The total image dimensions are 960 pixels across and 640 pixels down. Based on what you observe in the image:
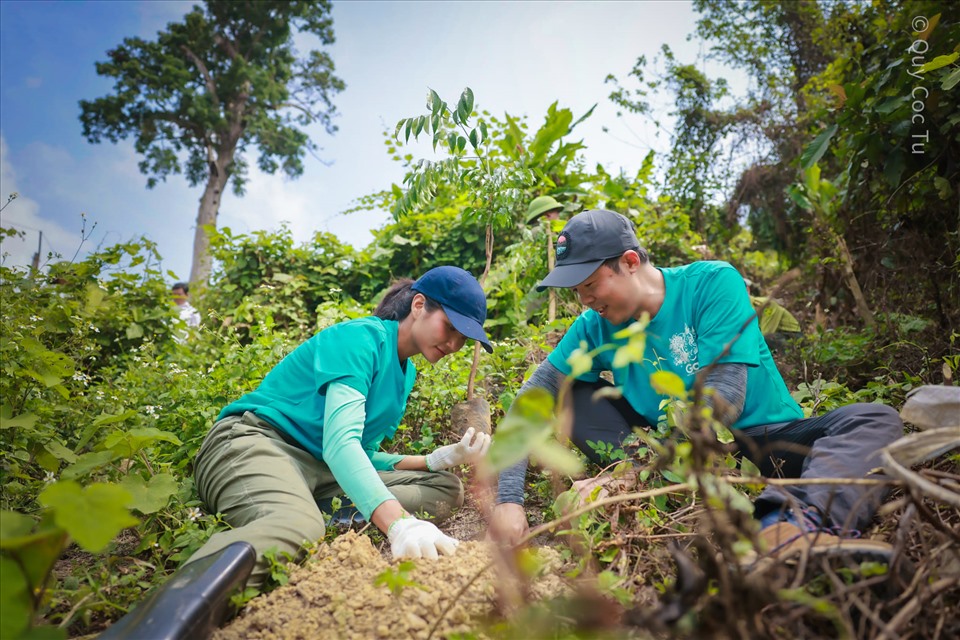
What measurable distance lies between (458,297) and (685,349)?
3.05 feet

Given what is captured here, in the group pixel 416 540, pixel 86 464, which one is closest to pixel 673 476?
pixel 416 540

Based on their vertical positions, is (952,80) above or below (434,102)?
below

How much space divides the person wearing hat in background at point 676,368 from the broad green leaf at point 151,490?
1049 mm

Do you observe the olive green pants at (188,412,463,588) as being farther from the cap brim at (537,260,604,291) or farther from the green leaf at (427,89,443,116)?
the green leaf at (427,89,443,116)

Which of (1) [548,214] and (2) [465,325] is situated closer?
(2) [465,325]

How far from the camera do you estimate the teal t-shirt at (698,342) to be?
204 cm

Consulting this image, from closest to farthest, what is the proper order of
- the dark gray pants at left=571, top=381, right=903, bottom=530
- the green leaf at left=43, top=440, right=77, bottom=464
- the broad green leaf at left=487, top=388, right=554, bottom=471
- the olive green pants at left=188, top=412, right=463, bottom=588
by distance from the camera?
the broad green leaf at left=487, top=388, right=554, bottom=471
the dark gray pants at left=571, top=381, right=903, bottom=530
the olive green pants at left=188, top=412, right=463, bottom=588
the green leaf at left=43, top=440, right=77, bottom=464

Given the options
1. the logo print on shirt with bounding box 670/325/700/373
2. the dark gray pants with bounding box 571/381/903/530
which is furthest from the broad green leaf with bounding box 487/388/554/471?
the logo print on shirt with bounding box 670/325/700/373

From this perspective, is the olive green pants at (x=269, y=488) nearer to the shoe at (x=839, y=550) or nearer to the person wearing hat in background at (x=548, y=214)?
the shoe at (x=839, y=550)

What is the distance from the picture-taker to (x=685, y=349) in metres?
2.20

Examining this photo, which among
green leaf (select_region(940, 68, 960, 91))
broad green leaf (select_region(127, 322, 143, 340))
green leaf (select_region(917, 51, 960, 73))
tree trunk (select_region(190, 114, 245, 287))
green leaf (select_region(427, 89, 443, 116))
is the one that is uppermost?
tree trunk (select_region(190, 114, 245, 287))

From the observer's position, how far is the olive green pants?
1.69 metres

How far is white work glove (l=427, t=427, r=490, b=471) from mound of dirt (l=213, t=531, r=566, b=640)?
820 millimetres

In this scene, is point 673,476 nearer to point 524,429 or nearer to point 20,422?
point 524,429
